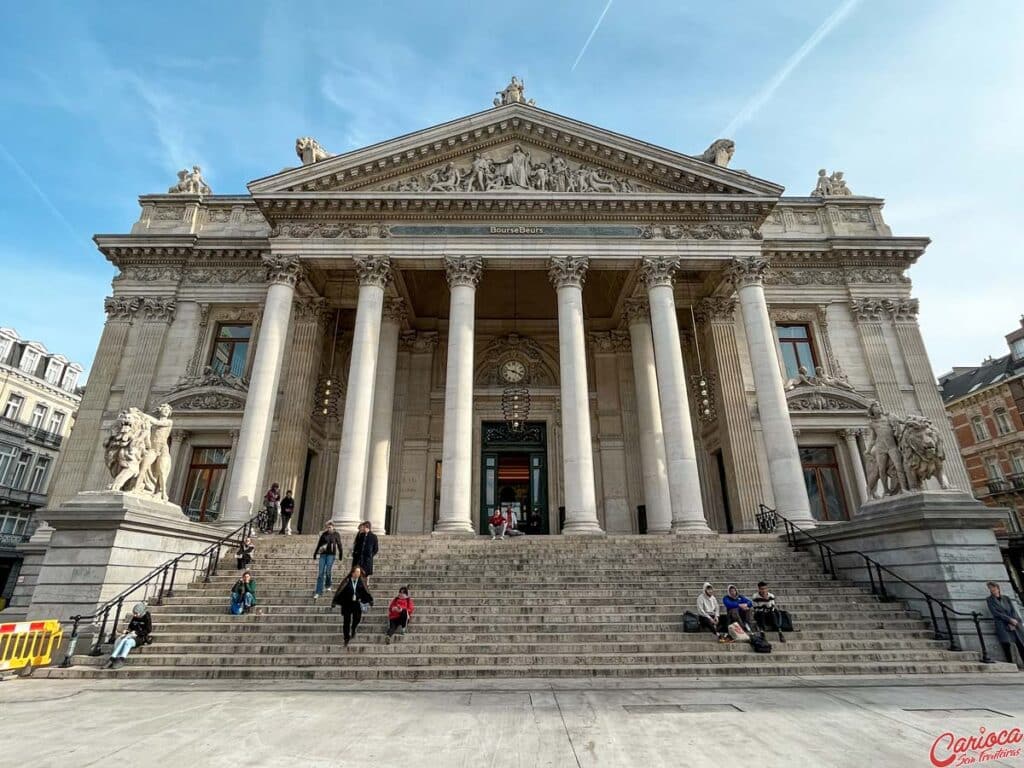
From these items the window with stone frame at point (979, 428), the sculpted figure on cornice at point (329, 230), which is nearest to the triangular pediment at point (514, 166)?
the sculpted figure on cornice at point (329, 230)

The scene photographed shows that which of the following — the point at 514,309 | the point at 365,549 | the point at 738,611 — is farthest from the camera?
the point at 514,309

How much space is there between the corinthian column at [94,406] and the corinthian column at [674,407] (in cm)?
2015

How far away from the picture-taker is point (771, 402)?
1686 centimetres

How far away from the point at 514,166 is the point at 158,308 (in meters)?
15.4

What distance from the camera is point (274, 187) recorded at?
60.8 feet

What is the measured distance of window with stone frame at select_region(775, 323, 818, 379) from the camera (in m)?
21.2

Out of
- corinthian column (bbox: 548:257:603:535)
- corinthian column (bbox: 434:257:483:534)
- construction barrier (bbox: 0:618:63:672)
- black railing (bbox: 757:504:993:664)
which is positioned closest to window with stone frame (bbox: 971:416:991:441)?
black railing (bbox: 757:504:993:664)

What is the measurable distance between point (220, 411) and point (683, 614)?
1770 cm

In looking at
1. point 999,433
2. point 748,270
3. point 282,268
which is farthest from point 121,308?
point 999,433

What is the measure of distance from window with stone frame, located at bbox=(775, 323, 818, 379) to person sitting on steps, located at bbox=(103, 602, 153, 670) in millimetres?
21552

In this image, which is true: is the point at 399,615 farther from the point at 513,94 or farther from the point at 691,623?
the point at 513,94

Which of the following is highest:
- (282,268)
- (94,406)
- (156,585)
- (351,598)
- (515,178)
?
(515,178)

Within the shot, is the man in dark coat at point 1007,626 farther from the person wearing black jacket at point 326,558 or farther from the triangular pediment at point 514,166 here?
the triangular pediment at point 514,166

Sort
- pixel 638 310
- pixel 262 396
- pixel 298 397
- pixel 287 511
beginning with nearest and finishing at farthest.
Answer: pixel 287 511 < pixel 262 396 < pixel 298 397 < pixel 638 310
